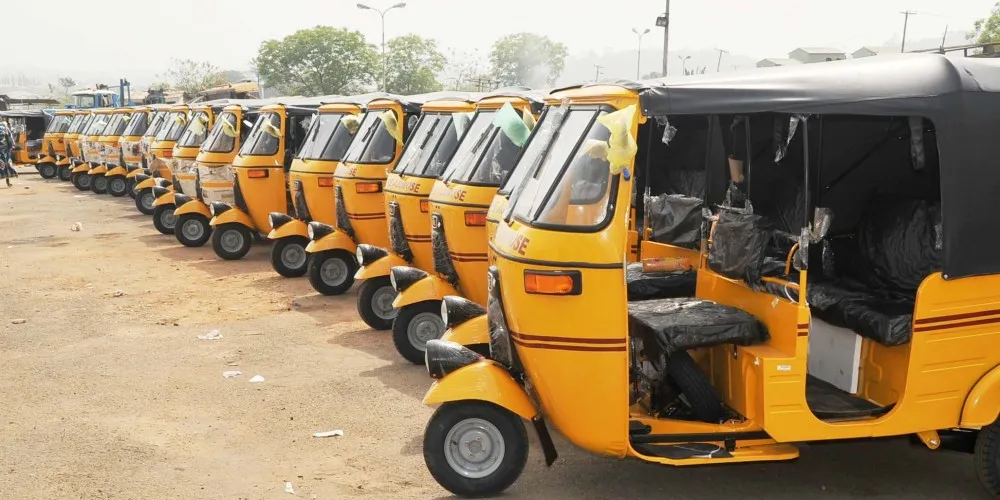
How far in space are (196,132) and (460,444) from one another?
12385 millimetres

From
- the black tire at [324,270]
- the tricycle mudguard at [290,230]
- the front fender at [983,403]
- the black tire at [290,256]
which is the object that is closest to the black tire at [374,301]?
the black tire at [324,270]

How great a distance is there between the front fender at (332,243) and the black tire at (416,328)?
2.72 m

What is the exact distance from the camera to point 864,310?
200 inches

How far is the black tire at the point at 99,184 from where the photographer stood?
79.4 feet

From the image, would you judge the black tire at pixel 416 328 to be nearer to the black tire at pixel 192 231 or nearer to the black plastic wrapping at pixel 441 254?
the black plastic wrapping at pixel 441 254

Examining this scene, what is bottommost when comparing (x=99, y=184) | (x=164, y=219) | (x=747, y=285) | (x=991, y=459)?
(x=99, y=184)

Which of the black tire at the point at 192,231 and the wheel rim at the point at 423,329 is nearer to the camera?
the wheel rim at the point at 423,329

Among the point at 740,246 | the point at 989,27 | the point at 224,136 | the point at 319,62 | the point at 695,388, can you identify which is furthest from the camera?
the point at 319,62

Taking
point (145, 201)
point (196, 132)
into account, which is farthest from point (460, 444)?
point (145, 201)

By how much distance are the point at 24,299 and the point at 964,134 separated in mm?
9819

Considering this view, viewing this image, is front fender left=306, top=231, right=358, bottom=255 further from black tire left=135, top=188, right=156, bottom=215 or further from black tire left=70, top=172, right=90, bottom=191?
black tire left=70, top=172, right=90, bottom=191

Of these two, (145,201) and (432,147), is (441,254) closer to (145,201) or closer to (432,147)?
(432,147)

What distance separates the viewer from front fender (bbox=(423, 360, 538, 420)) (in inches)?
189

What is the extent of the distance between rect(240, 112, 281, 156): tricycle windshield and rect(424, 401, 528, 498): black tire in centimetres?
861
